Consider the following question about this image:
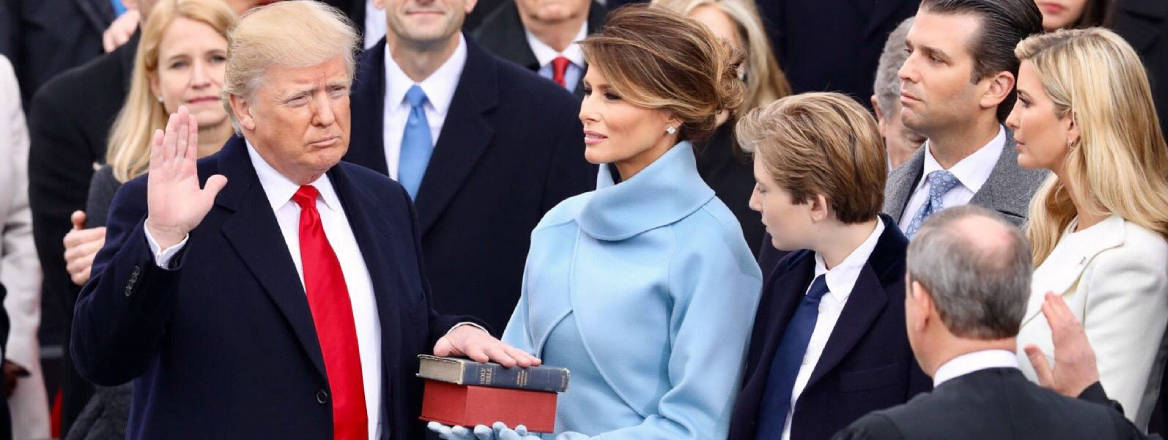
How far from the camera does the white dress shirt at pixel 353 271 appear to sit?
456 centimetres

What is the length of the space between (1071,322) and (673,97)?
1.16 metres

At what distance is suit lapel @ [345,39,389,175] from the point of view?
6.17m

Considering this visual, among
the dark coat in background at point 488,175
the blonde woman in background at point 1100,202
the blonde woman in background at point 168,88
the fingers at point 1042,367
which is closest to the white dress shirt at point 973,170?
the blonde woman in background at point 1100,202

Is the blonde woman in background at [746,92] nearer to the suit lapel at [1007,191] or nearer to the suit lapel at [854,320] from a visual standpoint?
the suit lapel at [1007,191]

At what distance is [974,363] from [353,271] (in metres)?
1.70

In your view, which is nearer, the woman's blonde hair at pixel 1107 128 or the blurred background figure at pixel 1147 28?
the woman's blonde hair at pixel 1107 128

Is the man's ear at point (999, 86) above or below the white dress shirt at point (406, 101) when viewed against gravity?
above

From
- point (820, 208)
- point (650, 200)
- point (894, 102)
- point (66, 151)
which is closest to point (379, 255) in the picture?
point (650, 200)

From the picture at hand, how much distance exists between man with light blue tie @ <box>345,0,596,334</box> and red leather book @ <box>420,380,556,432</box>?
5.04 ft

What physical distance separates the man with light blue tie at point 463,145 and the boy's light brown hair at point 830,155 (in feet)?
5.71

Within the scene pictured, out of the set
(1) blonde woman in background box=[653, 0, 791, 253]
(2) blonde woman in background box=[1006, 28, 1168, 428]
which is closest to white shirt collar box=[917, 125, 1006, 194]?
(2) blonde woman in background box=[1006, 28, 1168, 428]

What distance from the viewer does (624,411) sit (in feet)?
14.8

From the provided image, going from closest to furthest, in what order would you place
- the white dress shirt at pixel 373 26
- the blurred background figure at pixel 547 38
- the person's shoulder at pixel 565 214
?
the person's shoulder at pixel 565 214
the blurred background figure at pixel 547 38
the white dress shirt at pixel 373 26

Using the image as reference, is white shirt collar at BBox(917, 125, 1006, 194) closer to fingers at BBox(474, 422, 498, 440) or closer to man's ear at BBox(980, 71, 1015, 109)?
man's ear at BBox(980, 71, 1015, 109)
